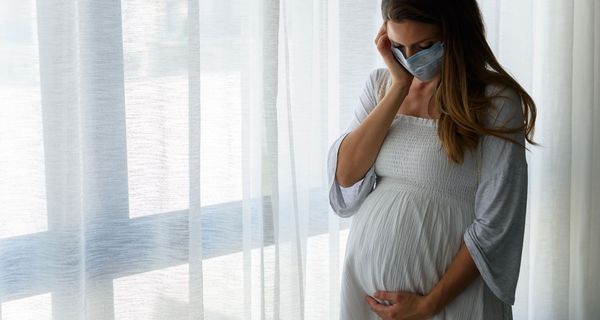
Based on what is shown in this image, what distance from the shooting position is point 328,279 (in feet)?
7.64

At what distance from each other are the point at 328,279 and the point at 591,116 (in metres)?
1.28

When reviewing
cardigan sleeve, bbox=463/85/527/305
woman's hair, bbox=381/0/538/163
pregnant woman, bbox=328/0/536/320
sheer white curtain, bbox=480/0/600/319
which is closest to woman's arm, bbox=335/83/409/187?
pregnant woman, bbox=328/0/536/320

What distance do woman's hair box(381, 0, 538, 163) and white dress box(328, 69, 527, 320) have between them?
1.8 inches

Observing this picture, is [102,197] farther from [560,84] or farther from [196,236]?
[560,84]

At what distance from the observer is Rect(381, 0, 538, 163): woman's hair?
1772 mm

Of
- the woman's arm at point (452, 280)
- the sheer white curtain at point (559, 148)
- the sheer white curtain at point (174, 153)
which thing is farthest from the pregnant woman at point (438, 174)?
the sheer white curtain at point (559, 148)

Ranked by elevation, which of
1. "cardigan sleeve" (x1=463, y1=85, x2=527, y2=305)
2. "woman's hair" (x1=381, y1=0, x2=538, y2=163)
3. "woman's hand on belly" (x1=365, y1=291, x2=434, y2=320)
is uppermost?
"woman's hair" (x1=381, y1=0, x2=538, y2=163)

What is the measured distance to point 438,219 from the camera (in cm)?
183

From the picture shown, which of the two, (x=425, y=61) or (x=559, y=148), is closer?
(x=425, y=61)

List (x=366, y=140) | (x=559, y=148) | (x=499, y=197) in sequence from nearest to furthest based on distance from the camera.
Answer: (x=499, y=197) < (x=366, y=140) < (x=559, y=148)

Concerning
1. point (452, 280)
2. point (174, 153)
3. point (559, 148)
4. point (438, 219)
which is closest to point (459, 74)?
point (438, 219)

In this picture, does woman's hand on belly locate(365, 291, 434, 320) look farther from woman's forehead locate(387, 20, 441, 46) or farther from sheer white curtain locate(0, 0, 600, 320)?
woman's forehead locate(387, 20, 441, 46)

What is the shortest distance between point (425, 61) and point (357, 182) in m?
0.36

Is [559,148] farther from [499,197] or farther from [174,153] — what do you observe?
[174,153]
